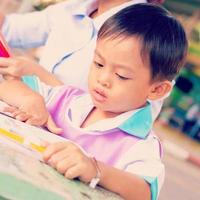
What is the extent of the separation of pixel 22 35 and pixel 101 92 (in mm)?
498

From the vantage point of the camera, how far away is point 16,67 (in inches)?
35.5

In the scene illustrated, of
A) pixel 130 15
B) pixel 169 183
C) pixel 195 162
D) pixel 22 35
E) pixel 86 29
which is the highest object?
pixel 130 15

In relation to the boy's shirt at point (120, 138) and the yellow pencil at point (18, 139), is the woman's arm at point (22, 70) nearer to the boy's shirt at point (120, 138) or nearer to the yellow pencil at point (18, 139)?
the boy's shirt at point (120, 138)

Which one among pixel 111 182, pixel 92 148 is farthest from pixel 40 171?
pixel 92 148

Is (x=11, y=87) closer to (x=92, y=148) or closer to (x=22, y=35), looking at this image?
(x=92, y=148)

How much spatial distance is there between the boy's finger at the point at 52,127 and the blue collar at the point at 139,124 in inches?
3.9

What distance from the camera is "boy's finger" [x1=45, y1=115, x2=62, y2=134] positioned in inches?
30.7

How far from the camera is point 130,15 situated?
0.82 m

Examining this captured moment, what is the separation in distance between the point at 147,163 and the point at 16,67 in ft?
1.11

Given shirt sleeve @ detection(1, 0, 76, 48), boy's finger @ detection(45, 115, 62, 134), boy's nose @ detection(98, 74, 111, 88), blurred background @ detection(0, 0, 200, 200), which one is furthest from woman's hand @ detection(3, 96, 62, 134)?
blurred background @ detection(0, 0, 200, 200)

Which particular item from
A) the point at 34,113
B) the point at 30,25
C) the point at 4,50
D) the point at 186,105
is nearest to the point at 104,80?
the point at 34,113

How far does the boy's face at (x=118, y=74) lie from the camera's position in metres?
0.76

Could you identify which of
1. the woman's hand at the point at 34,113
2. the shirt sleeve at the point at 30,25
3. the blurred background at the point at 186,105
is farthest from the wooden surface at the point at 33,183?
the blurred background at the point at 186,105

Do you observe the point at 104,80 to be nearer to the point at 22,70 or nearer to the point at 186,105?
the point at 22,70
